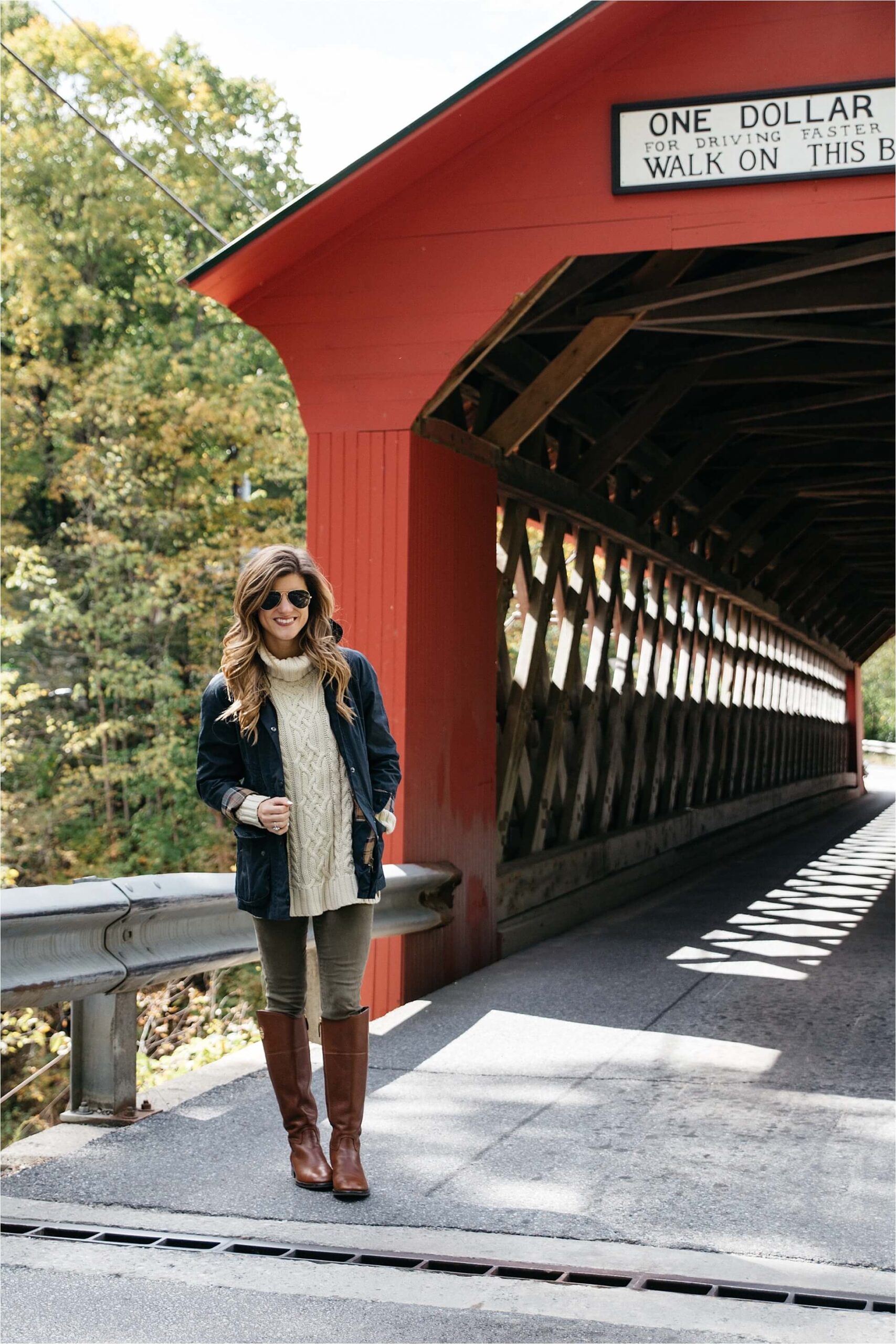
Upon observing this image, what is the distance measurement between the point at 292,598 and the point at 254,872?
67 centimetres

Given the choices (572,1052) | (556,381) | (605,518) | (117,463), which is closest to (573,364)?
(556,381)

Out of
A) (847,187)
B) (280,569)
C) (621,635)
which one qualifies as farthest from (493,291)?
(621,635)

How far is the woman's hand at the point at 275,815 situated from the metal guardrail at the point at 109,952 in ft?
2.31

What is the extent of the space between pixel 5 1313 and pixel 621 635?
7.63 meters

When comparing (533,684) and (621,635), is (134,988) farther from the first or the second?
(621,635)

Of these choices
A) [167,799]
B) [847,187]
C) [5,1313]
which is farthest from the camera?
[167,799]

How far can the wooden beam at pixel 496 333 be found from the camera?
5375mm

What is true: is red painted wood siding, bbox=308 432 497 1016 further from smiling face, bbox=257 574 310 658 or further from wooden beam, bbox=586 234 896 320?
smiling face, bbox=257 574 310 658

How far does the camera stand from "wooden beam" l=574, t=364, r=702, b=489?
8125mm

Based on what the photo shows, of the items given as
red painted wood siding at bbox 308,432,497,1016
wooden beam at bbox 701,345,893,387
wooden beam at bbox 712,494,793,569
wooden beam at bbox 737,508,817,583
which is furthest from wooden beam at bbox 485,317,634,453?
wooden beam at bbox 737,508,817,583

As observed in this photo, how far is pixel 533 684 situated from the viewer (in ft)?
23.9

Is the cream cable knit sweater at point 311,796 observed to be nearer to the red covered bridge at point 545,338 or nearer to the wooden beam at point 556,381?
the red covered bridge at point 545,338

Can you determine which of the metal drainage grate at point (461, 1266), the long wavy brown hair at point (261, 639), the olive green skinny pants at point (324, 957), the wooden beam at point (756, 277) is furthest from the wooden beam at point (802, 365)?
the metal drainage grate at point (461, 1266)

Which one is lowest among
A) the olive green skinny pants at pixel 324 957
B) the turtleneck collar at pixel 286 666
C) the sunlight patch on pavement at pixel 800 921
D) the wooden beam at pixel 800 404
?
the sunlight patch on pavement at pixel 800 921
